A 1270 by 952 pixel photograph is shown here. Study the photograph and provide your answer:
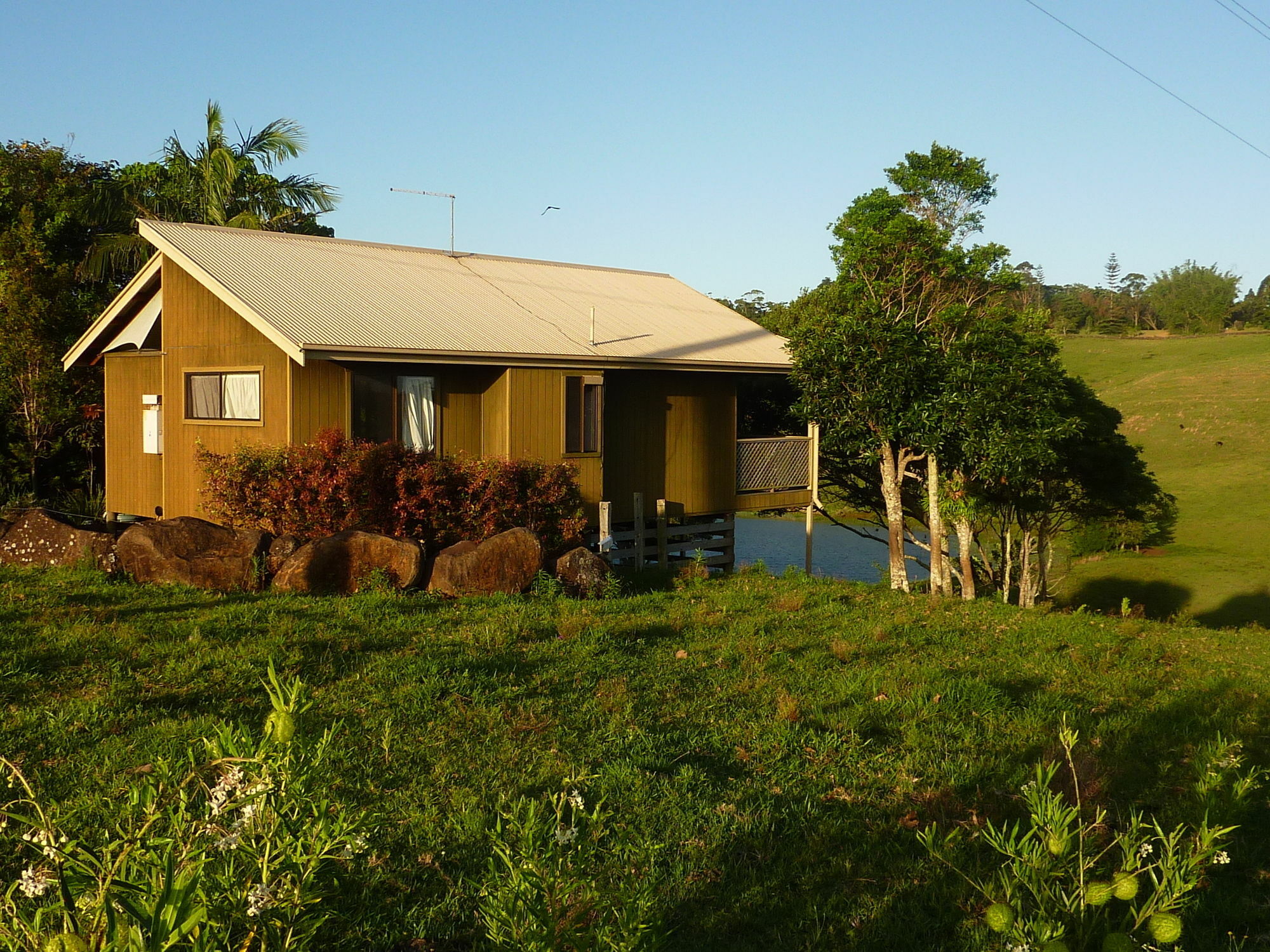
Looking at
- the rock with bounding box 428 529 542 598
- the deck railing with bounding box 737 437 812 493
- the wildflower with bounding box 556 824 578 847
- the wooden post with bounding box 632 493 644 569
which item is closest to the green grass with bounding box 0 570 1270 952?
the rock with bounding box 428 529 542 598

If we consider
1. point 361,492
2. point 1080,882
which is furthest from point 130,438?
point 1080,882

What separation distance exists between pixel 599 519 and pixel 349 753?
1082cm

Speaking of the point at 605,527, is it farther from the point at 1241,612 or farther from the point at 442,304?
the point at 1241,612

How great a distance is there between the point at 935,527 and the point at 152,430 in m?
13.0

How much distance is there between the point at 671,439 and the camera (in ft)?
65.1

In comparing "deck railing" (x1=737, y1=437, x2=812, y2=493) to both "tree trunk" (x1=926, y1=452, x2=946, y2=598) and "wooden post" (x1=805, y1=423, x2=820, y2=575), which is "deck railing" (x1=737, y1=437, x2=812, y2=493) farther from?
"tree trunk" (x1=926, y1=452, x2=946, y2=598)

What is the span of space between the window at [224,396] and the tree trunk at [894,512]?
9.50 m

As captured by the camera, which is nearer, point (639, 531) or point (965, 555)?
point (639, 531)

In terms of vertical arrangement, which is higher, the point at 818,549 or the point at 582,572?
the point at 582,572

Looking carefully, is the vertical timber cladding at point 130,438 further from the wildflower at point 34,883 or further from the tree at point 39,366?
the wildflower at point 34,883

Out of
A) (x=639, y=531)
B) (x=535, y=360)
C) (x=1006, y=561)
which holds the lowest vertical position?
(x=1006, y=561)

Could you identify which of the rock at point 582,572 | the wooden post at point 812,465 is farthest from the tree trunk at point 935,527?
the rock at point 582,572

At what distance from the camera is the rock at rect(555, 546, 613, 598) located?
540 inches

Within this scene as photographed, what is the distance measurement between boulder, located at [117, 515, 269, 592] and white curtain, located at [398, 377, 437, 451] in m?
3.97
